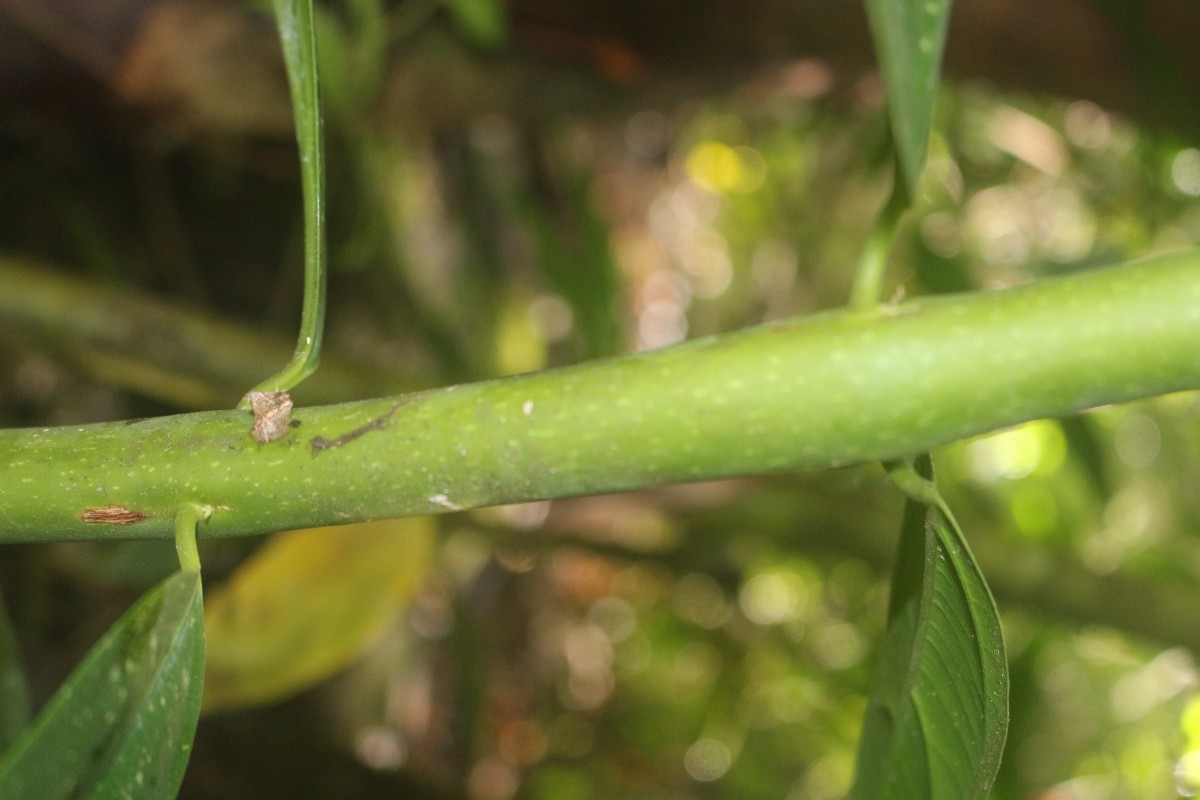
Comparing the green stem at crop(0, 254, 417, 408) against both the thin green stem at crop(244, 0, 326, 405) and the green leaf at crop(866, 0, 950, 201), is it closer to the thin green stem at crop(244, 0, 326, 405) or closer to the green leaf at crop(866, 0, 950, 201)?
the thin green stem at crop(244, 0, 326, 405)

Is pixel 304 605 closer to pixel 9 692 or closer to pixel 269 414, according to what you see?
pixel 9 692

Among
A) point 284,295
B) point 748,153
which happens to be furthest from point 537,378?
point 748,153

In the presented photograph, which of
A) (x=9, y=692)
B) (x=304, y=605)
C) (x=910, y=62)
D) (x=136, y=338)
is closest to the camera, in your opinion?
(x=910, y=62)

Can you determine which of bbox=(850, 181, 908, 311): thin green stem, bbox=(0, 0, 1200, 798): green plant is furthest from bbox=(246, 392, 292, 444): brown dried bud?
bbox=(850, 181, 908, 311): thin green stem

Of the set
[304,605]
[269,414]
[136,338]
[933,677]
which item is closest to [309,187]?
[269,414]

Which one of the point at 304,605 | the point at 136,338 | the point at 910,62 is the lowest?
the point at 910,62

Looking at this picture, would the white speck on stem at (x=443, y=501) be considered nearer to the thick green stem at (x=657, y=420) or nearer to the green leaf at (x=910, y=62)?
the thick green stem at (x=657, y=420)
